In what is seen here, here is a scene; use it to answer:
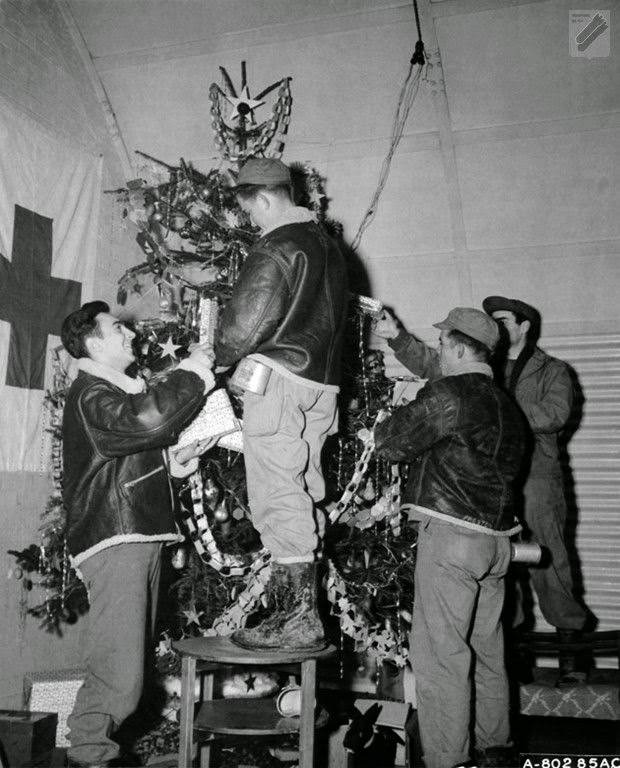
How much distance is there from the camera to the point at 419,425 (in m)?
3.12

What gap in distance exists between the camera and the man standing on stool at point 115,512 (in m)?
2.69

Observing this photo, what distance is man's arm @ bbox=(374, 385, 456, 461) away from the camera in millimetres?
3096

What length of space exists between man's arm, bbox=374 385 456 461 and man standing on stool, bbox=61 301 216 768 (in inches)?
35.5

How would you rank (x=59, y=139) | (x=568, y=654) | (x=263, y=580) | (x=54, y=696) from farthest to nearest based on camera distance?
(x=59, y=139), (x=568, y=654), (x=54, y=696), (x=263, y=580)

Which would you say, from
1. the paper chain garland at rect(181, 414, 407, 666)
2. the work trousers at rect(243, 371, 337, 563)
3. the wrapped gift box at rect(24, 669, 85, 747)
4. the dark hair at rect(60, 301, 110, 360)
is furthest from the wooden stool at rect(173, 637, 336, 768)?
the dark hair at rect(60, 301, 110, 360)

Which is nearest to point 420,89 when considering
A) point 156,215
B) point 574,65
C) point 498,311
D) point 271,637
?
point 574,65

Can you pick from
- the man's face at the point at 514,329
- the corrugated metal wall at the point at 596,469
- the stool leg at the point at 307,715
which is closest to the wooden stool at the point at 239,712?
the stool leg at the point at 307,715

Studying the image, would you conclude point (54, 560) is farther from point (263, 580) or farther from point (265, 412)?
point (265, 412)

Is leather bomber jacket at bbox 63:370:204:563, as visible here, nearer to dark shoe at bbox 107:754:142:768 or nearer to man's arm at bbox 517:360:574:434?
dark shoe at bbox 107:754:142:768

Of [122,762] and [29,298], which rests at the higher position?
[29,298]

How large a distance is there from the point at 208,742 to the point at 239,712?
2.21 feet

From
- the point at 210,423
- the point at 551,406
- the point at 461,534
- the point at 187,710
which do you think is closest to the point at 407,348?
the point at 551,406

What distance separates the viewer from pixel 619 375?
503 cm

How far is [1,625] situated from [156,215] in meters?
2.60
